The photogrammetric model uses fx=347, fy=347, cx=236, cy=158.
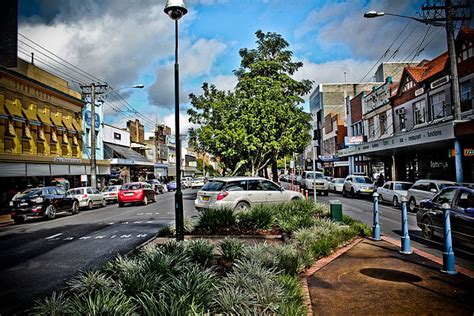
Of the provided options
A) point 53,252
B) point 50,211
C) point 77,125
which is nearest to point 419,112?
point 50,211

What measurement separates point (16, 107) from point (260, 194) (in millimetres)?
14224

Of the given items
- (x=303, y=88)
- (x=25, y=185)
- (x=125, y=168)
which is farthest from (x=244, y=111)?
(x=125, y=168)

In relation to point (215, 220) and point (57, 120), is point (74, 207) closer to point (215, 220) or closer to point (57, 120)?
point (57, 120)

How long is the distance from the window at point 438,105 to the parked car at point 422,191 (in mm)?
9546

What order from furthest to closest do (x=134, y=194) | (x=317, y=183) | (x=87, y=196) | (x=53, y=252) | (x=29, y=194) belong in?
(x=317, y=183), (x=134, y=194), (x=87, y=196), (x=29, y=194), (x=53, y=252)

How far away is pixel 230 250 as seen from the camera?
22.2ft

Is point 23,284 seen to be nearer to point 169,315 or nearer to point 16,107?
point 169,315

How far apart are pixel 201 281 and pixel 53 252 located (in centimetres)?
656

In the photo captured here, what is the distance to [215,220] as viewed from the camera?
1034 cm

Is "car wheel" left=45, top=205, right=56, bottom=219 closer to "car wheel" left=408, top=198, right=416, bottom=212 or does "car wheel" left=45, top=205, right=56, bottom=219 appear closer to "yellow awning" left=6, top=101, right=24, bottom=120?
"yellow awning" left=6, top=101, right=24, bottom=120

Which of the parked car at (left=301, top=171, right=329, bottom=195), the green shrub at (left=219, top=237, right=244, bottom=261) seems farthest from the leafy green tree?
the green shrub at (left=219, top=237, right=244, bottom=261)

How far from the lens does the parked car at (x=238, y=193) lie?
1330cm

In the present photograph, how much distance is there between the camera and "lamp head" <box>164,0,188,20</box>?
27.2 feet

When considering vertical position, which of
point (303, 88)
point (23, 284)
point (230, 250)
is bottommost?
point (23, 284)
